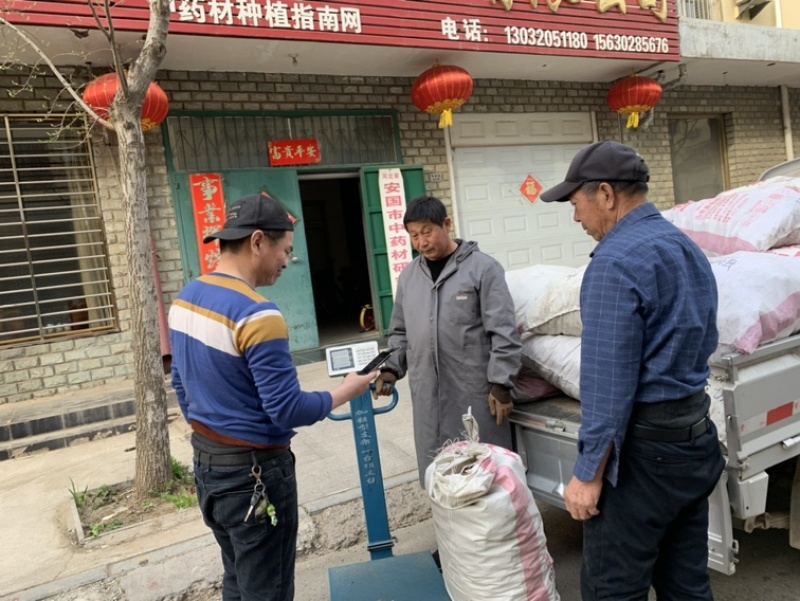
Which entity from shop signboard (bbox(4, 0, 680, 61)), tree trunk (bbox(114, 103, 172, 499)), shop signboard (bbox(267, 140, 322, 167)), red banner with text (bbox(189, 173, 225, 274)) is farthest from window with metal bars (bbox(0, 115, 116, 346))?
tree trunk (bbox(114, 103, 172, 499))

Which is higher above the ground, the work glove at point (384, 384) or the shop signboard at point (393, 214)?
the shop signboard at point (393, 214)

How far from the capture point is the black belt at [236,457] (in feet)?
5.87

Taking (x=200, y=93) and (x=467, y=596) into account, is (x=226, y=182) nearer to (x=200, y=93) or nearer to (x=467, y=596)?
(x=200, y=93)

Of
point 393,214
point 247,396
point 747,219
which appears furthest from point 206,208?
point 747,219

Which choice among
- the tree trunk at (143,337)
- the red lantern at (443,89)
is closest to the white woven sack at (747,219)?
the tree trunk at (143,337)

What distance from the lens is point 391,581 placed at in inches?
90.7

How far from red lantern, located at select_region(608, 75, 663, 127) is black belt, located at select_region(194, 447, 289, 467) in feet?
27.1

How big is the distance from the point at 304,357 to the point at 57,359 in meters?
2.53

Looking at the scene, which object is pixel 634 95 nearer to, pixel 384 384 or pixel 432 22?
pixel 432 22

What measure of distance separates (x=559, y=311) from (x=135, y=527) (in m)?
Answer: 2.72

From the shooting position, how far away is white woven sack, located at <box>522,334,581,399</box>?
245 centimetres

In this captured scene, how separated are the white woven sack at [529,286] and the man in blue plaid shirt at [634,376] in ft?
3.34

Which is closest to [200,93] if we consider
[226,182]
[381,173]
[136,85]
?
[226,182]

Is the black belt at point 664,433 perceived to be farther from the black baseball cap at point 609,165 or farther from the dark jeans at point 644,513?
the black baseball cap at point 609,165
